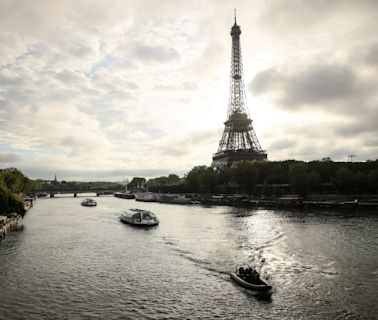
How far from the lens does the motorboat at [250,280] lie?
31.0m

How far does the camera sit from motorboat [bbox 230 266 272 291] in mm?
31011

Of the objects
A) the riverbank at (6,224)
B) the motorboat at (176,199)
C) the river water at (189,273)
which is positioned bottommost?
the river water at (189,273)

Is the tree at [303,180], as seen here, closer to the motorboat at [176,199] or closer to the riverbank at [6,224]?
the motorboat at [176,199]

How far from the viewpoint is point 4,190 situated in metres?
65.9

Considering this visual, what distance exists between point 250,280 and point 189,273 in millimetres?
7819

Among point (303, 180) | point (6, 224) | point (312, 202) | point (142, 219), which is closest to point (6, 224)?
point (6, 224)

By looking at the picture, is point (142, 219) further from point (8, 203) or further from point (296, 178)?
point (296, 178)

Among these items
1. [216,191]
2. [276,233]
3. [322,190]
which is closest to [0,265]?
[276,233]

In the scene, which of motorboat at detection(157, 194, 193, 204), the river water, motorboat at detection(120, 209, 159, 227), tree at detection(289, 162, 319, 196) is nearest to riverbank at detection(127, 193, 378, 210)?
tree at detection(289, 162, 319, 196)

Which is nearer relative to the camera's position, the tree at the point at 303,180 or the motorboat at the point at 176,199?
the tree at the point at 303,180

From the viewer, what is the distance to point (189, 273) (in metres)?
38.1

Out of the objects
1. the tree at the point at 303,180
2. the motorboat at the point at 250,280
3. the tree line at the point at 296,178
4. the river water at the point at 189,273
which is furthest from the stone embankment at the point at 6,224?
the tree line at the point at 296,178

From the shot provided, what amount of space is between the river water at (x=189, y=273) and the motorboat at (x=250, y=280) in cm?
64

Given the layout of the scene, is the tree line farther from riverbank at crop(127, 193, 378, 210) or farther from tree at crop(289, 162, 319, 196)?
riverbank at crop(127, 193, 378, 210)
